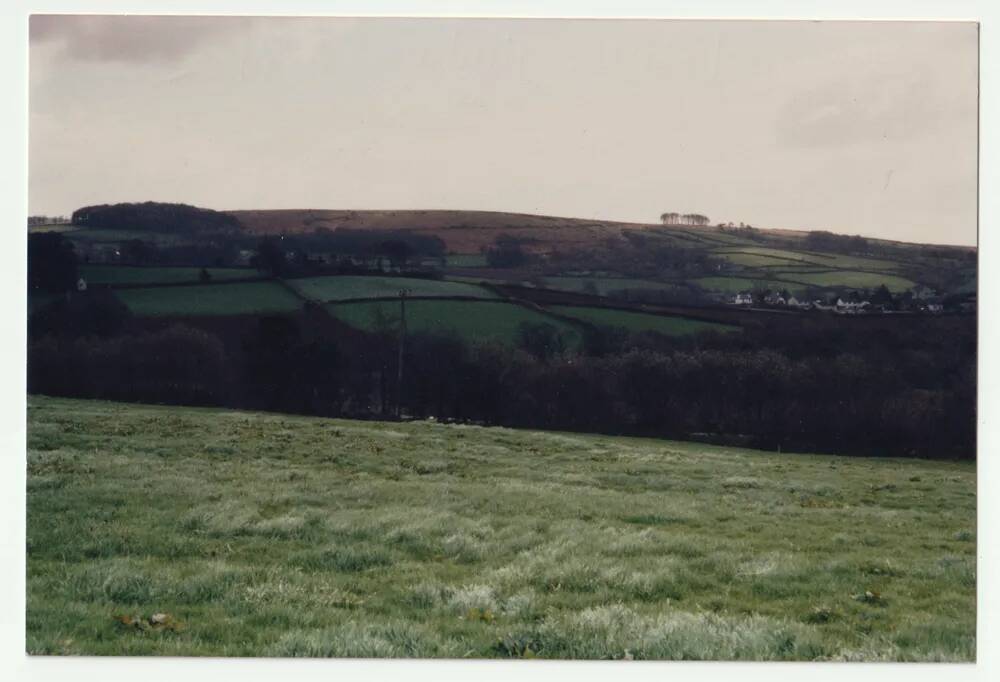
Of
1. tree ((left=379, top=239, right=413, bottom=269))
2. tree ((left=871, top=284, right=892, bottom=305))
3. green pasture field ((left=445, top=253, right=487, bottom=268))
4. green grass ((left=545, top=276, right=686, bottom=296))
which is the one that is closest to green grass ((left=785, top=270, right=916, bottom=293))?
tree ((left=871, top=284, right=892, bottom=305))

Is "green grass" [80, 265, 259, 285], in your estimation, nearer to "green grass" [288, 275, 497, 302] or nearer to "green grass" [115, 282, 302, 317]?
"green grass" [115, 282, 302, 317]

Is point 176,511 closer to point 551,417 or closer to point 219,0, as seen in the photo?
point 551,417

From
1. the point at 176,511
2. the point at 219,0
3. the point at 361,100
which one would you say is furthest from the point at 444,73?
the point at 176,511

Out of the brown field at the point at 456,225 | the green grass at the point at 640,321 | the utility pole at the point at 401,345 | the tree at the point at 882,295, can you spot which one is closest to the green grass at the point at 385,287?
the utility pole at the point at 401,345

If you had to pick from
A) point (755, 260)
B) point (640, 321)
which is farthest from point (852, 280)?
point (640, 321)

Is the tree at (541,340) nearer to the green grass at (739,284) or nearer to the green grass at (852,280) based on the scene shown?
the green grass at (739,284)

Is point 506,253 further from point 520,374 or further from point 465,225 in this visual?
point 520,374
